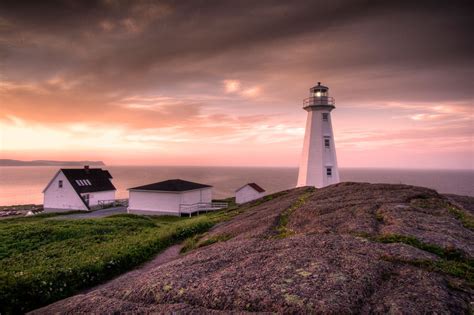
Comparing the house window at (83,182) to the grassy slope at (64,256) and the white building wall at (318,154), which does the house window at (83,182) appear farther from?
the white building wall at (318,154)

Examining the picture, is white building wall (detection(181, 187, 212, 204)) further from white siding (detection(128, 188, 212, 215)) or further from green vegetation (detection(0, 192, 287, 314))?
green vegetation (detection(0, 192, 287, 314))

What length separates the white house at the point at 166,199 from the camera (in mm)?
38375

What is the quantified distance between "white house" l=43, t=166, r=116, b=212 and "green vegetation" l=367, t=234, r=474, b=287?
44.2m

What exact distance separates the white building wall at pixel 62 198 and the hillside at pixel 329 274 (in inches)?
1591

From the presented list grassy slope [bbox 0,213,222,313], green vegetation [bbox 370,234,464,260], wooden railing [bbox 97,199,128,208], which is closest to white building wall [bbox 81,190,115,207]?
wooden railing [bbox 97,199,128,208]

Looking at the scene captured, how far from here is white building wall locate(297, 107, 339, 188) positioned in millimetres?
33812

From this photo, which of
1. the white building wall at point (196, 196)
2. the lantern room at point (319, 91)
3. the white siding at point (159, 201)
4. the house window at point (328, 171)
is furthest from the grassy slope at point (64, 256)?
the lantern room at point (319, 91)

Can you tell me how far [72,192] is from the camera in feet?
Result: 145

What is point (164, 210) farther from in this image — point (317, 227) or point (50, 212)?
point (317, 227)

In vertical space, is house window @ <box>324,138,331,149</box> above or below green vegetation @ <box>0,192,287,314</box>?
above

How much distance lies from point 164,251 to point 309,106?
25.0 meters

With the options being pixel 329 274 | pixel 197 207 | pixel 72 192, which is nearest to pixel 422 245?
pixel 329 274

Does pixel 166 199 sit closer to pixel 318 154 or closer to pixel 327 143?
pixel 318 154

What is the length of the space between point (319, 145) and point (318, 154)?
3.32 ft
